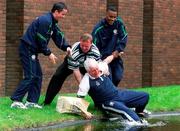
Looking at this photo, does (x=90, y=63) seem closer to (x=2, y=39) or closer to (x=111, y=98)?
(x=111, y=98)

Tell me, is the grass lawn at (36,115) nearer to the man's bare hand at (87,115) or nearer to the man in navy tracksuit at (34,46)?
the man's bare hand at (87,115)

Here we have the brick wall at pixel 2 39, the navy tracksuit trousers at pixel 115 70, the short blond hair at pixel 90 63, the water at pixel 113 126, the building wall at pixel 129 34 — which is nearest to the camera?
the water at pixel 113 126

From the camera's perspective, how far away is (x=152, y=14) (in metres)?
17.1

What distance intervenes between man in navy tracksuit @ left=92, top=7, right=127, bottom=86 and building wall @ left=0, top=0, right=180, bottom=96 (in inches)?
102

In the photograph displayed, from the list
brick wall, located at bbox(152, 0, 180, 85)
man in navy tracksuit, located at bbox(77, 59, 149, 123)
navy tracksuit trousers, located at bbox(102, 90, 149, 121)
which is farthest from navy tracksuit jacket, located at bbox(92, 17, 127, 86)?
brick wall, located at bbox(152, 0, 180, 85)

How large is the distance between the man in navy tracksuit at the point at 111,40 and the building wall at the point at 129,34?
8.54 ft

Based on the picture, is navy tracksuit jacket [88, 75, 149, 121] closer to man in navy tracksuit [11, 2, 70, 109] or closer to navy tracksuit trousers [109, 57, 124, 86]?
man in navy tracksuit [11, 2, 70, 109]

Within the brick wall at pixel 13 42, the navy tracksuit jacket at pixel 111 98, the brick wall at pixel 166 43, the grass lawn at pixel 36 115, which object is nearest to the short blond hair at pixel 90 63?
the navy tracksuit jacket at pixel 111 98

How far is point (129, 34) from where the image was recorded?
16.3 meters

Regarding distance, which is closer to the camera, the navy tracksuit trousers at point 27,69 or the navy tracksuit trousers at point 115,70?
the navy tracksuit trousers at point 27,69

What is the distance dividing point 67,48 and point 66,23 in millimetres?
3871

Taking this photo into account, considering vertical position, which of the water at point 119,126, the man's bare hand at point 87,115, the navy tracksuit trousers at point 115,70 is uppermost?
the navy tracksuit trousers at point 115,70

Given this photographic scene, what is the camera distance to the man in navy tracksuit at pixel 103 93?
9414 mm

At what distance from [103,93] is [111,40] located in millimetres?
1519
